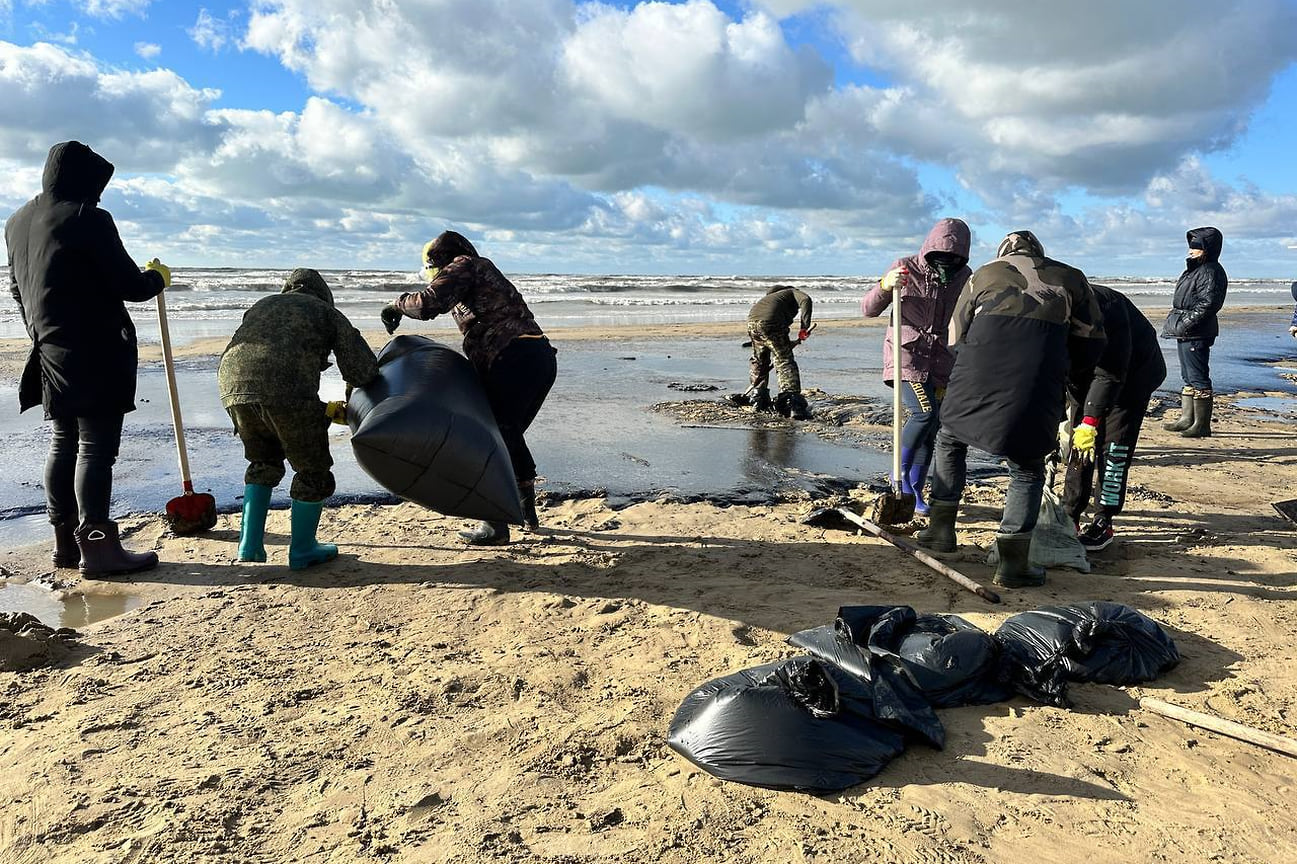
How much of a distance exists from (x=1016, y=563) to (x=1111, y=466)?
116 centimetres

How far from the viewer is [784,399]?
937cm

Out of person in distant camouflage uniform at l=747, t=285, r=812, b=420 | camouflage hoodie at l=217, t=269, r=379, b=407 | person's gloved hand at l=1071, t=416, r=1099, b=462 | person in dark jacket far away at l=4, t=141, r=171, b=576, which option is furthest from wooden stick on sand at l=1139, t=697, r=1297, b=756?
person in distant camouflage uniform at l=747, t=285, r=812, b=420

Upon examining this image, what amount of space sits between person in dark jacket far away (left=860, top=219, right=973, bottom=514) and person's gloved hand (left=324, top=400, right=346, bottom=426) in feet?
10.6

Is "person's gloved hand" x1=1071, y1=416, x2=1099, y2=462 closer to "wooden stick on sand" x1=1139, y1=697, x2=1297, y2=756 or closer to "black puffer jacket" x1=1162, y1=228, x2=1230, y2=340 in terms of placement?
"wooden stick on sand" x1=1139, y1=697, x2=1297, y2=756

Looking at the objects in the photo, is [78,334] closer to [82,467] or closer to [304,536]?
[82,467]

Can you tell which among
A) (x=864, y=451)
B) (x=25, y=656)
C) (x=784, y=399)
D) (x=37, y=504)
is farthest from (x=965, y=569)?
(x=37, y=504)

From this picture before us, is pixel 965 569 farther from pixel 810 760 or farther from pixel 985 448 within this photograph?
pixel 810 760

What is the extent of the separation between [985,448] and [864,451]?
11.7 ft

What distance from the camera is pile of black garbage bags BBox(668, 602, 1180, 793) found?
2459 mm

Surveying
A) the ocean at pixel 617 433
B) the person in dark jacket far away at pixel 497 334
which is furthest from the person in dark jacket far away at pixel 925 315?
the person in dark jacket far away at pixel 497 334

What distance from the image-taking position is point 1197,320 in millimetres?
8344

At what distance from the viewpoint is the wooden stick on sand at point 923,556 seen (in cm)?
395

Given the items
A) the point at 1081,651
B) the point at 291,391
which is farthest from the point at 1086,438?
the point at 291,391

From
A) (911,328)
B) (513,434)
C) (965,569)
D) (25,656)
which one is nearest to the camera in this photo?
(25,656)
